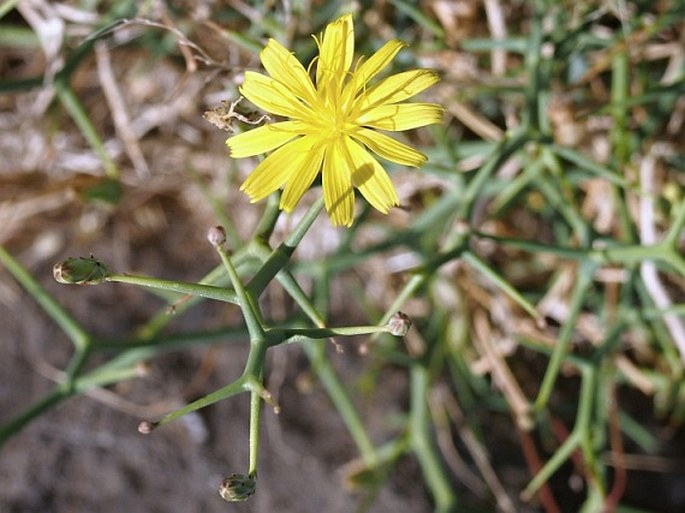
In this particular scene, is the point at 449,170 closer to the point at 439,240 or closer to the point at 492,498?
the point at 439,240

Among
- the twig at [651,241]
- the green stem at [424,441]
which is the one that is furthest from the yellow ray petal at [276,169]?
the twig at [651,241]

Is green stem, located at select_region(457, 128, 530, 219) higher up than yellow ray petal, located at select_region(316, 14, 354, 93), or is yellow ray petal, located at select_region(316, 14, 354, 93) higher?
yellow ray petal, located at select_region(316, 14, 354, 93)

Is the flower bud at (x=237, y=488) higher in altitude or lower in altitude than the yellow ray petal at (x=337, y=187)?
lower

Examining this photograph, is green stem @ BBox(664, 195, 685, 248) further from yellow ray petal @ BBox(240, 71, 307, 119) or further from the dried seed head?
the dried seed head

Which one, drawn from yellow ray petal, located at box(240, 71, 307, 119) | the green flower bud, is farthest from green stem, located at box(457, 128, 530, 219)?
the green flower bud

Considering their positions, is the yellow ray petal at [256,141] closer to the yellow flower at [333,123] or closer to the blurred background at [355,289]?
the yellow flower at [333,123]

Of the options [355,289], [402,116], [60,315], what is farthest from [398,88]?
[355,289]
